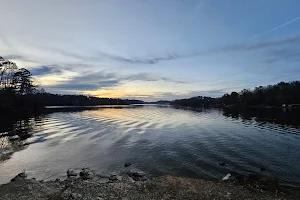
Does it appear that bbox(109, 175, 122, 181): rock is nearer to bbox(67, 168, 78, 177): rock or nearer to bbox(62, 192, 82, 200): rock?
bbox(67, 168, 78, 177): rock

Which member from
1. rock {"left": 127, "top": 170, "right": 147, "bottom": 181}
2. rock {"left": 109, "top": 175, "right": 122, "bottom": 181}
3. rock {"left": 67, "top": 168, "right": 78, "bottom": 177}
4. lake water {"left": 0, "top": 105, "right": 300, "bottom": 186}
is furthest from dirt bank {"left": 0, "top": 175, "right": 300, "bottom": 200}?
lake water {"left": 0, "top": 105, "right": 300, "bottom": 186}

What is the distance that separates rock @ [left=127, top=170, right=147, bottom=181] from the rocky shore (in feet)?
0.35

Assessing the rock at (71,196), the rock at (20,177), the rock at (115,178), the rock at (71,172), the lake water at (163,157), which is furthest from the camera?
the lake water at (163,157)

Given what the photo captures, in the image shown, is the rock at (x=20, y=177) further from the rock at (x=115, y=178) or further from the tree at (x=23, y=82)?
the tree at (x=23, y=82)

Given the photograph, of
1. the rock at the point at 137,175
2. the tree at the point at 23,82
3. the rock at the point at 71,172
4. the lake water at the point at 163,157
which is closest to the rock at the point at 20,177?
the lake water at the point at 163,157

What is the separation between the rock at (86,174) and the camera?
945 inches

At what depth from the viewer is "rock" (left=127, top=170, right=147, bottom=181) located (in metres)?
23.9

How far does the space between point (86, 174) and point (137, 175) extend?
17.8 feet

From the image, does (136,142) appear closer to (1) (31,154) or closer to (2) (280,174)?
(1) (31,154)

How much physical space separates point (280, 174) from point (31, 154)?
106ft

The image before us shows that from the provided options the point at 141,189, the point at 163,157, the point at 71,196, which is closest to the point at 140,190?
the point at 141,189

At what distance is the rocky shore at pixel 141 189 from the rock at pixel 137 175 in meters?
0.11

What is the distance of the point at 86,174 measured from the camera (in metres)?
24.9

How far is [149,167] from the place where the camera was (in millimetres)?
27953
